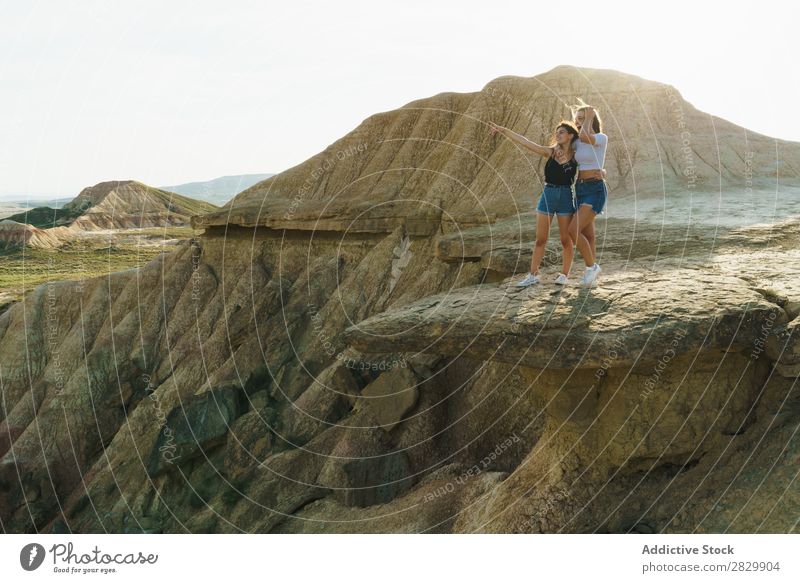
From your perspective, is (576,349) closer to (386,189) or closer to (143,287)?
(386,189)

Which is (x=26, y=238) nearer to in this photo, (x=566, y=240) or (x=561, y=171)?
(x=566, y=240)

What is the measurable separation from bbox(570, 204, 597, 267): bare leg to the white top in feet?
1.96

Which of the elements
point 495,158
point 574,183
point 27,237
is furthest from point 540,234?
point 27,237

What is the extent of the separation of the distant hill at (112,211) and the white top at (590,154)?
10243 cm

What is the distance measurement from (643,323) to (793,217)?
799 centimetres

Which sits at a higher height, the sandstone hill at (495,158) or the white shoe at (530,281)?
the sandstone hill at (495,158)

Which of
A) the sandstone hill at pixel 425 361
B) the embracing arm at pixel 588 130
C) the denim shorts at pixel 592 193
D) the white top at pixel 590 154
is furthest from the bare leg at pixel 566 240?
the embracing arm at pixel 588 130

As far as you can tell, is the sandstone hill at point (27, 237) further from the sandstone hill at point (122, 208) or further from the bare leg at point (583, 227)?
the bare leg at point (583, 227)

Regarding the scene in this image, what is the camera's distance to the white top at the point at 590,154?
1043cm

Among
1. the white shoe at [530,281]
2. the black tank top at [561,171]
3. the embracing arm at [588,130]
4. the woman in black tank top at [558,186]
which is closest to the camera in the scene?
the embracing arm at [588,130]

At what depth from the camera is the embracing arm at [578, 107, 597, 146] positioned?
10422 millimetres

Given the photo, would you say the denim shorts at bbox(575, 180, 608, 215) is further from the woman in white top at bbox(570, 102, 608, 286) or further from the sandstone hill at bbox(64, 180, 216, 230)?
the sandstone hill at bbox(64, 180, 216, 230)


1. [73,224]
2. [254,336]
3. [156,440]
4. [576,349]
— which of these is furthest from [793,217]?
[73,224]

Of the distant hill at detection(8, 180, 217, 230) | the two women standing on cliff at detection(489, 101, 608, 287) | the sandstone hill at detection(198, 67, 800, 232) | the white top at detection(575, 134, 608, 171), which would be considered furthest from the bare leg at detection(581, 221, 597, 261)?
the distant hill at detection(8, 180, 217, 230)
